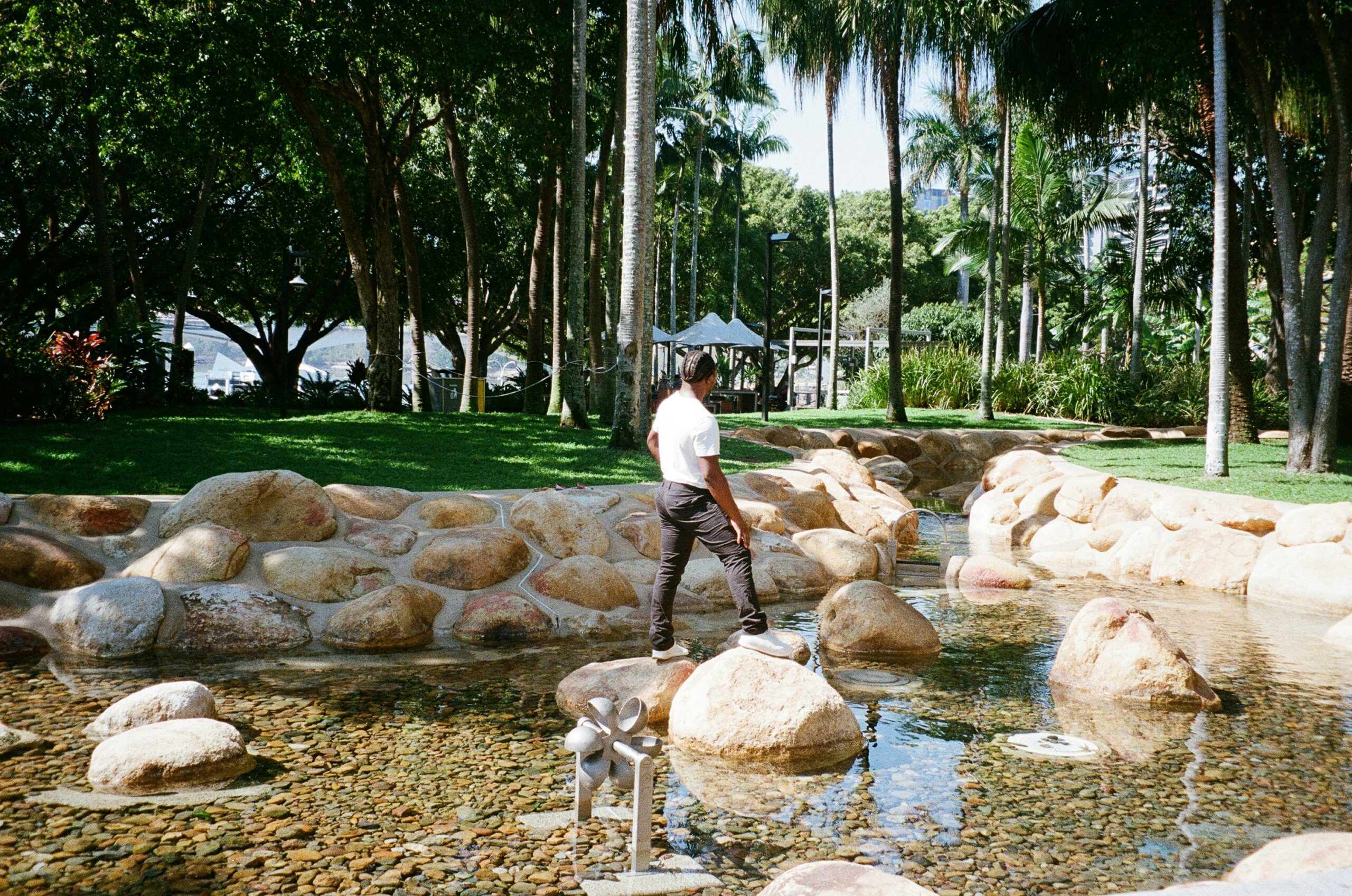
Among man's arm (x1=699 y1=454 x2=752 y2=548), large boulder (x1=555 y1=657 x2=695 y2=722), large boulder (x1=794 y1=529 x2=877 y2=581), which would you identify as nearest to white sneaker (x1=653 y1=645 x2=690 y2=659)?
large boulder (x1=555 y1=657 x2=695 y2=722)

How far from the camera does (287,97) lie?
15.4m

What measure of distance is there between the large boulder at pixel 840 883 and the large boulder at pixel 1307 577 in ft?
22.5

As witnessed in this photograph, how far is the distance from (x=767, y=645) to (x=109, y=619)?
404cm

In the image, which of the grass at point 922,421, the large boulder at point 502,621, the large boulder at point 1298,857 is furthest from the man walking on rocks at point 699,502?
the grass at point 922,421

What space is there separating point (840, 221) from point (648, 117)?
38489 mm

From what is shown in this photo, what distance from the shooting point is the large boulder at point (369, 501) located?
7.70 m

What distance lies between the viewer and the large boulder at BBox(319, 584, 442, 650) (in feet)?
21.1

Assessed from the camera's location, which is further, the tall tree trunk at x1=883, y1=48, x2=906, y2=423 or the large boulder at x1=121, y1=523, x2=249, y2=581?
the tall tree trunk at x1=883, y1=48, x2=906, y2=423

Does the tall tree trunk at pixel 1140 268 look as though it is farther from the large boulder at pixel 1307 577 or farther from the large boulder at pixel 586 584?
the large boulder at pixel 586 584

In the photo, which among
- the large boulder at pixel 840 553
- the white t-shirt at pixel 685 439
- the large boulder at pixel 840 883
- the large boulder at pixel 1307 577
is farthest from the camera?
the large boulder at pixel 840 553

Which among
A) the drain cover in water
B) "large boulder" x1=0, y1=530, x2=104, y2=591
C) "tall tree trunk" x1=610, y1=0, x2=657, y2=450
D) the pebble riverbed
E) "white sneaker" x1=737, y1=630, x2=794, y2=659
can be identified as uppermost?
"tall tree trunk" x1=610, y1=0, x2=657, y2=450

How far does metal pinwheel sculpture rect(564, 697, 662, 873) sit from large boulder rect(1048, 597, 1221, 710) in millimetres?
3296

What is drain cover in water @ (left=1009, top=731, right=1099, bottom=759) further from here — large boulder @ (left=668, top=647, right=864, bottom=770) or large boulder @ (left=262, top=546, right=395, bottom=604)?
large boulder @ (left=262, top=546, right=395, bottom=604)

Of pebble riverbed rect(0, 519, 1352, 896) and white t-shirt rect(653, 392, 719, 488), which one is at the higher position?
white t-shirt rect(653, 392, 719, 488)
